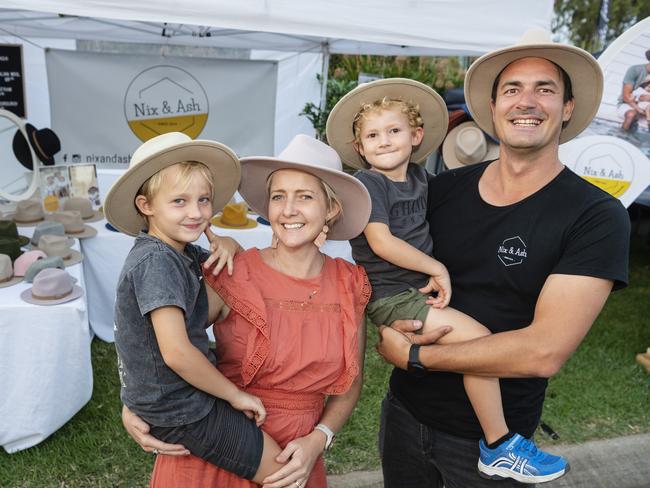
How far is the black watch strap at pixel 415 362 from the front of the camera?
5.57ft

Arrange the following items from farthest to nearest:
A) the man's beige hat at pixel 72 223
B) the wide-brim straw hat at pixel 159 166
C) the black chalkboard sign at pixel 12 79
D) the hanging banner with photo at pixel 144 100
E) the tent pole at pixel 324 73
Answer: the tent pole at pixel 324 73
the hanging banner with photo at pixel 144 100
the black chalkboard sign at pixel 12 79
the man's beige hat at pixel 72 223
the wide-brim straw hat at pixel 159 166

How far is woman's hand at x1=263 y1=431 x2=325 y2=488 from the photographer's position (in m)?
1.55

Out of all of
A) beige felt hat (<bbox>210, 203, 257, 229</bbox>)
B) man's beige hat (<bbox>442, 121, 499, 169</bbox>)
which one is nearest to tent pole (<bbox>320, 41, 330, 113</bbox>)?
man's beige hat (<bbox>442, 121, 499, 169</bbox>)

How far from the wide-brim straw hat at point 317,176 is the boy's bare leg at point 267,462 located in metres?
0.69

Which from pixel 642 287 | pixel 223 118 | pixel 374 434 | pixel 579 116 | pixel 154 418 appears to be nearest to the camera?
pixel 154 418

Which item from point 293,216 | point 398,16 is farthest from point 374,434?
point 398,16

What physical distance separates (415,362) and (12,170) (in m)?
4.05

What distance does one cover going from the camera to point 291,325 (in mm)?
1588

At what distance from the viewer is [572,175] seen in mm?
1624

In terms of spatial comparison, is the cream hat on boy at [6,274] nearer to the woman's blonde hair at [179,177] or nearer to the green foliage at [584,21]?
the woman's blonde hair at [179,177]

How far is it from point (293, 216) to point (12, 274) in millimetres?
2397

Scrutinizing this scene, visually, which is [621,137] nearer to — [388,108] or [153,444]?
[388,108]

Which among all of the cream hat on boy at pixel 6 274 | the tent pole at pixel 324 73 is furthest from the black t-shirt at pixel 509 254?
the tent pole at pixel 324 73

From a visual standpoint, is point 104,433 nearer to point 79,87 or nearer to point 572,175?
point 572,175
